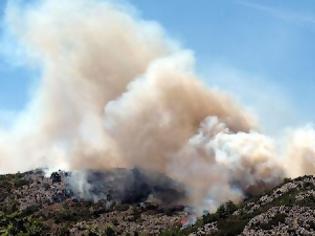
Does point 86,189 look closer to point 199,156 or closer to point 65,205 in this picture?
point 65,205

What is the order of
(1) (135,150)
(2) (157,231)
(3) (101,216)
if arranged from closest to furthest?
(2) (157,231), (3) (101,216), (1) (135,150)

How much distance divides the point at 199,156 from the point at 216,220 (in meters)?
40.4

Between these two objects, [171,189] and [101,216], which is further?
[171,189]

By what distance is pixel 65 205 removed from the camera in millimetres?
137375

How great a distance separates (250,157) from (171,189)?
2079 cm

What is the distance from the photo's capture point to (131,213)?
414 feet

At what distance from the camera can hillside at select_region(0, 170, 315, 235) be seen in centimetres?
8769

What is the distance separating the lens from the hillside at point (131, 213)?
87.7 m

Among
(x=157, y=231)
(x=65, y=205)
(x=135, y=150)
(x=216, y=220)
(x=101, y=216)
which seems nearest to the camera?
(x=216, y=220)

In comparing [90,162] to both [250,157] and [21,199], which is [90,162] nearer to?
[21,199]

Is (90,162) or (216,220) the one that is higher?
(90,162)

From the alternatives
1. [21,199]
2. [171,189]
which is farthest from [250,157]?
[21,199]

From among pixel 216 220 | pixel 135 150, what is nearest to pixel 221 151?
pixel 135 150

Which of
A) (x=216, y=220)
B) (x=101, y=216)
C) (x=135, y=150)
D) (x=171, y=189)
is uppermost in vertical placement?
(x=135, y=150)
